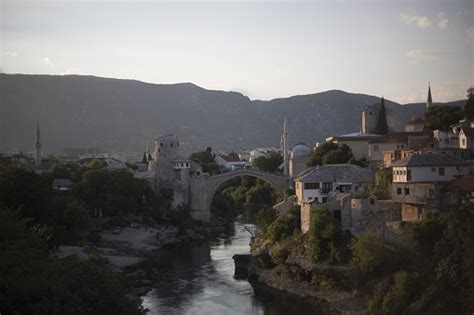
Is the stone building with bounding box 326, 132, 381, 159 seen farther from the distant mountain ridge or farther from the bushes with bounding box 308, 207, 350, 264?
the distant mountain ridge

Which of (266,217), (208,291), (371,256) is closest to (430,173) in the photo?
(371,256)

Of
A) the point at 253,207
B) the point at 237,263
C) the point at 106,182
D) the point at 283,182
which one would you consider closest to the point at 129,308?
the point at 237,263

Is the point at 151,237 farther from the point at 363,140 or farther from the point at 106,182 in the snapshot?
the point at 363,140

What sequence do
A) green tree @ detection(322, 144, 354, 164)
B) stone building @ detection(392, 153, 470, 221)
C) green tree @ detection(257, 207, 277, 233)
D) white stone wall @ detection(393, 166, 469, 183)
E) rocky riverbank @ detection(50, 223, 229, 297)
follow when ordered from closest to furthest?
stone building @ detection(392, 153, 470, 221) → white stone wall @ detection(393, 166, 469, 183) → rocky riverbank @ detection(50, 223, 229, 297) → green tree @ detection(257, 207, 277, 233) → green tree @ detection(322, 144, 354, 164)

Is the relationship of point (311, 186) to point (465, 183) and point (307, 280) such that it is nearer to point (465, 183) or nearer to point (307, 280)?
point (307, 280)

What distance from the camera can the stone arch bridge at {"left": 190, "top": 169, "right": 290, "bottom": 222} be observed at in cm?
5425

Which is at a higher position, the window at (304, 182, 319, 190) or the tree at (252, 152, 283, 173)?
the tree at (252, 152, 283, 173)

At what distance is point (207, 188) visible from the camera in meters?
55.1

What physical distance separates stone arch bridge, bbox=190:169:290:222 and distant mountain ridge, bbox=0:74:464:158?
55.4 m

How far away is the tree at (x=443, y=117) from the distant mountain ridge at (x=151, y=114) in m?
61.0

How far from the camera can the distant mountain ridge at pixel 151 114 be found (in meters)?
121

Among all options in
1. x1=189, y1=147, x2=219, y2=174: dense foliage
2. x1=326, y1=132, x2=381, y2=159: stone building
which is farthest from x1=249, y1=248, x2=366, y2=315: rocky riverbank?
x1=189, y1=147, x2=219, y2=174: dense foliage

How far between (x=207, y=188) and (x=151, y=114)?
3419 inches

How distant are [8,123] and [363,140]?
80.7 m
